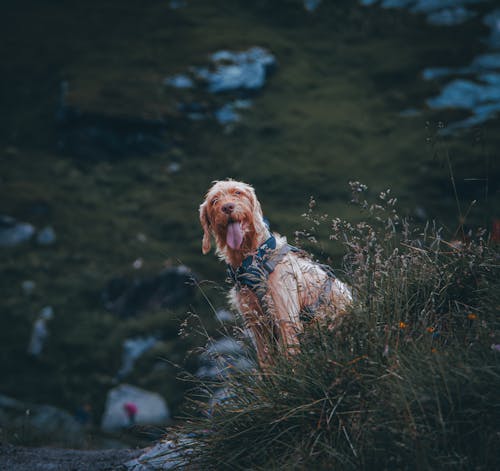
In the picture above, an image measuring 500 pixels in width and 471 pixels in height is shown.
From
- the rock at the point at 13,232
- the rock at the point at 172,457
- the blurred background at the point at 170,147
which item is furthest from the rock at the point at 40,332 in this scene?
the rock at the point at 172,457

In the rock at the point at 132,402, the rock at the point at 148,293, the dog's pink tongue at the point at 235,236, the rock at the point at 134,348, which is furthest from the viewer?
the rock at the point at 148,293

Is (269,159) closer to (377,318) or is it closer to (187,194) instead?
(187,194)

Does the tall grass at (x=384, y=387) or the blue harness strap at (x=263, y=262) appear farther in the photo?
the blue harness strap at (x=263, y=262)

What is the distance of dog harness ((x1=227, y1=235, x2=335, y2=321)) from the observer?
154 inches

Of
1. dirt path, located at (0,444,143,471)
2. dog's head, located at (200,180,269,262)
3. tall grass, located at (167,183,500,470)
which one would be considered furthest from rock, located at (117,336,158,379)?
tall grass, located at (167,183,500,470)

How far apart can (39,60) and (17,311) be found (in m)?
20.7

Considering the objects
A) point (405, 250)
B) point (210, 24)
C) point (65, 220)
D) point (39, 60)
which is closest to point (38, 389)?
point (65, 220)

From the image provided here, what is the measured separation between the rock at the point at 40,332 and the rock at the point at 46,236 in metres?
3.75

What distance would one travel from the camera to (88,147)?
2503 cm

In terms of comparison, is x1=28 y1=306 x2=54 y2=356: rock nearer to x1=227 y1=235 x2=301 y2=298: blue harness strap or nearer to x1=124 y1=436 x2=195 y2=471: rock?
x1=227 y1=235 x2=301 y2=298: blue harness strap

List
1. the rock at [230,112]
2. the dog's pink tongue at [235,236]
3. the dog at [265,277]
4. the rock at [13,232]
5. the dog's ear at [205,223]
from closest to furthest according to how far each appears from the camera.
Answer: the dog at [265,277] → the dog's pink tongue at [235,236] → the dog's ear at [205,223] → the rock at [13,232] → the rock at [230,112]

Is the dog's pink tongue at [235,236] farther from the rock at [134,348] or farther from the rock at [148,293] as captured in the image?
the rock at [148,293]

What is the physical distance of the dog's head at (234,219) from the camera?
5.30 m

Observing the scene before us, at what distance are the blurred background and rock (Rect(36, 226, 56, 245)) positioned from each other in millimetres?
77
